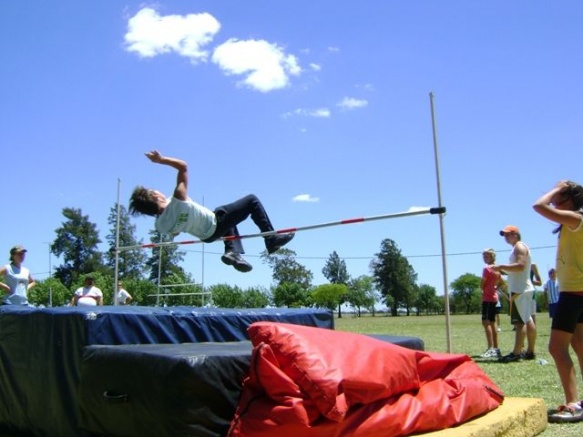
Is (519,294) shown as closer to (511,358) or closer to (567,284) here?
(511,358)

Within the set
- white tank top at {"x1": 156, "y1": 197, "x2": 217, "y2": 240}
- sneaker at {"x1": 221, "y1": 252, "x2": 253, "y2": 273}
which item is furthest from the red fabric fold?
sneaker at {"x1": 221, "y1": 252, "x2": 253, "y2": 273}

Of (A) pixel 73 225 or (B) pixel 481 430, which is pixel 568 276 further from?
(A) pixel 73 225

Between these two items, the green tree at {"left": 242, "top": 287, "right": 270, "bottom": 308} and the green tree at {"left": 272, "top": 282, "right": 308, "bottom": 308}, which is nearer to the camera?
the green tree at {"left": 242, "top": 287, "right": 270, "bottom": 308}

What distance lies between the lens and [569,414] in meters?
4.26

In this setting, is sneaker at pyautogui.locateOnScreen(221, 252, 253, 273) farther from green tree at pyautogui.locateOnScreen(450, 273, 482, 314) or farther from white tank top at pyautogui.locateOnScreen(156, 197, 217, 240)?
green tree at pyautogui.locateOnScreen(450, 273, 482, 314)

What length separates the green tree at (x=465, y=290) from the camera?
343 ft

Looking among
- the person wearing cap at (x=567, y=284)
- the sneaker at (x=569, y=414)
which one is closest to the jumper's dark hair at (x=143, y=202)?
the person wearing cap at (x=567, y=284)

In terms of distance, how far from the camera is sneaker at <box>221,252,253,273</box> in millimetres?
6766

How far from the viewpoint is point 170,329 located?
4.56m

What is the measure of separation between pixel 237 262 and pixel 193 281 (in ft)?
83.8

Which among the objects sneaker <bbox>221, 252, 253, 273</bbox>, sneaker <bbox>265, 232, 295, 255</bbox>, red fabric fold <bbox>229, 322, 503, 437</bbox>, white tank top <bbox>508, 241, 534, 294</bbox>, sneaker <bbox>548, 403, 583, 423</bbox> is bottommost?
sneaker <bbox>548, 403, 583, 423</bbox>

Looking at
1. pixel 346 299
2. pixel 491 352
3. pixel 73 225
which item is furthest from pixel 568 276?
pixel 346 299

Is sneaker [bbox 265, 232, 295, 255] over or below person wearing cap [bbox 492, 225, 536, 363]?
over

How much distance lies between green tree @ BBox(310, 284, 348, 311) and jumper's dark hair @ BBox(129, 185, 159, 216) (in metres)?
85.5
